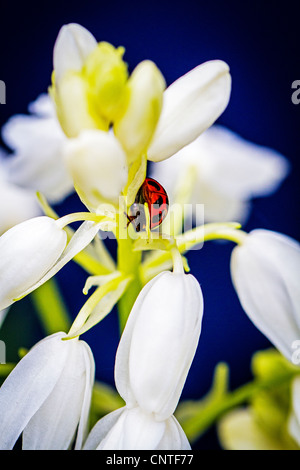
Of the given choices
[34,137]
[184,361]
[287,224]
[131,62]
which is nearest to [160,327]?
[184,361]

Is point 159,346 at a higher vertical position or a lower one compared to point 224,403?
higher

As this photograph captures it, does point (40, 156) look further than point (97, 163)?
Yes

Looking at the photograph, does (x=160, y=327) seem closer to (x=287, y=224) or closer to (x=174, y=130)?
(x=174, y=130)

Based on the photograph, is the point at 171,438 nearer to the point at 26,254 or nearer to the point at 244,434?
the point at 26,254

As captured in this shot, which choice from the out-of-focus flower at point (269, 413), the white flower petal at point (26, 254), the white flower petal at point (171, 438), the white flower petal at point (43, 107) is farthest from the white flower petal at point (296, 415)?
the white flower petal at point (43, 107)

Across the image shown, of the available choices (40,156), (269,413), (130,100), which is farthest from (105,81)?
(269,413)

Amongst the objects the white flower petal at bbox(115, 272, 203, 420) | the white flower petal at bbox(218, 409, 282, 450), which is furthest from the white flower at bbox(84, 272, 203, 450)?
the white flower petal at bbox(218, 409, 282, 450)
